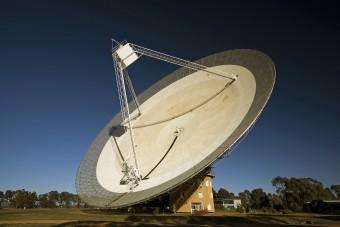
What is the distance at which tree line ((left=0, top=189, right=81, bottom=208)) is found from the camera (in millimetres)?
115562

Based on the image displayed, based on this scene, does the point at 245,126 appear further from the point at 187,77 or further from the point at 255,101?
the point at 187,77

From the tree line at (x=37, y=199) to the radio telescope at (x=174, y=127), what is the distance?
303 feet

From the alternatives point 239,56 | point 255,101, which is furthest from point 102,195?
point 239,56

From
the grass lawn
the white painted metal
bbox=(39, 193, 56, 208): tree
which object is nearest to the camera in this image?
the white painted metal

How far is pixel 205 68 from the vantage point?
33.4 metres

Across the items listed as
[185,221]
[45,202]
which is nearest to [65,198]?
[45,202]

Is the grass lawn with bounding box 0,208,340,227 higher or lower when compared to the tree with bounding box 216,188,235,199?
lower

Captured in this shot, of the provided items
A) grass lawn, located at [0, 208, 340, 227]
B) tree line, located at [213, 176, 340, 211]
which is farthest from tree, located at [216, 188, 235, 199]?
grass lawn, located at [0, 208, 340, 227]

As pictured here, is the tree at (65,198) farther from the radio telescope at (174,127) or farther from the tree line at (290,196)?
the radio telescope at (174,127)

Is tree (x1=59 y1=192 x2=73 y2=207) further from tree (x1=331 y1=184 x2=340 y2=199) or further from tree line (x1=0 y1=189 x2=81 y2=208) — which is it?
tree (x1=331 y1=184 x2=340 y2=199)

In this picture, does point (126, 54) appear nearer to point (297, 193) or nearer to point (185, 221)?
point (185, 221)

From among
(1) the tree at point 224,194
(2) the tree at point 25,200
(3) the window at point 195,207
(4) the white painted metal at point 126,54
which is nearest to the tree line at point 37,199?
(2) the tree at point 25,200

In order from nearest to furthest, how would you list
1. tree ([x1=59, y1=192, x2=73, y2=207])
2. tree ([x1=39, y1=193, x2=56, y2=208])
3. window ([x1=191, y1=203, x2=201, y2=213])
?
window ([x1=191, y1=203, x2=201, y2=213]) → tree ([x1=39, y1=193, x2=56, y2=208]) → tree ([x1=59, y1=192, x2=73, y2=207])

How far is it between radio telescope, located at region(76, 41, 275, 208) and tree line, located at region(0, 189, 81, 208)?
303 feet
